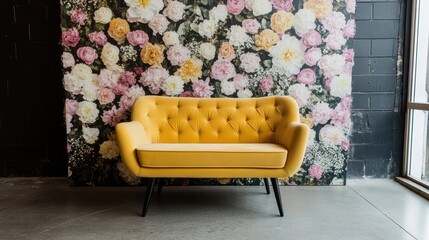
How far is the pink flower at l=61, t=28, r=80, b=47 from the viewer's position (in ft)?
10.2

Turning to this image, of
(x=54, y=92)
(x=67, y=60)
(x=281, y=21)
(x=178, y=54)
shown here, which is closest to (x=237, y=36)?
(x=281, y=21)

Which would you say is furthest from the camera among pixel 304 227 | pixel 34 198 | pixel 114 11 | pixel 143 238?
pixel 114 11

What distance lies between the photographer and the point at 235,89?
318 cm

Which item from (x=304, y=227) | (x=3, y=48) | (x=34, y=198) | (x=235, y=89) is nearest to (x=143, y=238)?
(x=304, y=227)

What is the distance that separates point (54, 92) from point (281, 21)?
2183 millimetres

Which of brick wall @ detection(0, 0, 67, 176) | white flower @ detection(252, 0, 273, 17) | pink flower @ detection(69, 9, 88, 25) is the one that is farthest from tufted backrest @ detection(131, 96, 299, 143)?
brick wall @ detection(0, 0, 67, 176)

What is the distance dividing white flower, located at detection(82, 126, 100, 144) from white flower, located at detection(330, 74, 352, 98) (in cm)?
208

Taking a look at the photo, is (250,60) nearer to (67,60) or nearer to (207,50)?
(207,50)

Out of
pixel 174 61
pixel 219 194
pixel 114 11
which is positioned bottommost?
pixel 219 194

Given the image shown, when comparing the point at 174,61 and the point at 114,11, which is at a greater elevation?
the point at 114,11

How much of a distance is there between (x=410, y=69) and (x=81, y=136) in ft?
9.78

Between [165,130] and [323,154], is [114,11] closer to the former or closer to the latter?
[165,130]

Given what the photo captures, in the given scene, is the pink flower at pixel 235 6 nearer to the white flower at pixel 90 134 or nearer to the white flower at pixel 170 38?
the white flower at pixel 170 38

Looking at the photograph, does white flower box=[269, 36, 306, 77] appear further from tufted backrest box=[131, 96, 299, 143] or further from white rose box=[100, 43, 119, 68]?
white rose box=[100, 43, 119, 68]
